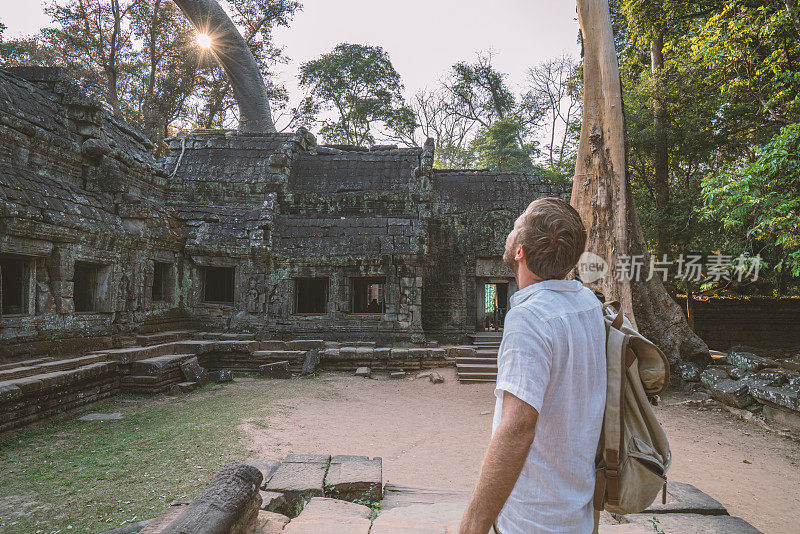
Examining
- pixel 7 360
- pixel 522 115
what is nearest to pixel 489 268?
pixel 7 360

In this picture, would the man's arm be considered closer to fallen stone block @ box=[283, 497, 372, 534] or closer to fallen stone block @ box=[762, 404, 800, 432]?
fallen stone block @ box=[283, 497, 372, 534]

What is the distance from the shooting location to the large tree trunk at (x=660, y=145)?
11.1 meters

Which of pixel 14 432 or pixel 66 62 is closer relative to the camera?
pixel 14 432

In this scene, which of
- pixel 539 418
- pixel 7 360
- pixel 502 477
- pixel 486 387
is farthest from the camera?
pixel 486 387

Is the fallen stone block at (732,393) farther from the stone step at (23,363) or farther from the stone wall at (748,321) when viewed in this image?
the stone step at (23,363)

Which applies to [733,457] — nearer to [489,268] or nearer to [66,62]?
[489,268]

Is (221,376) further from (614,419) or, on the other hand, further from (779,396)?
(779,396)

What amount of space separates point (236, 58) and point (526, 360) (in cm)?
2106

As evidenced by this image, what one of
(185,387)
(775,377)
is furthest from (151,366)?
(775,377)

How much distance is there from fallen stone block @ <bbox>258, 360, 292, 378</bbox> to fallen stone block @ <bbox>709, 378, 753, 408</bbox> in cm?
752

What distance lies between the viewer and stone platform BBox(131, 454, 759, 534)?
2.41m

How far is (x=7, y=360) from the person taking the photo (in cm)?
603

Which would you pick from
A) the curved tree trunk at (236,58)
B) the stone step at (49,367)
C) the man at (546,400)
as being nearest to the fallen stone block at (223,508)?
the man at (546,400)

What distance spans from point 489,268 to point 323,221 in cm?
492
